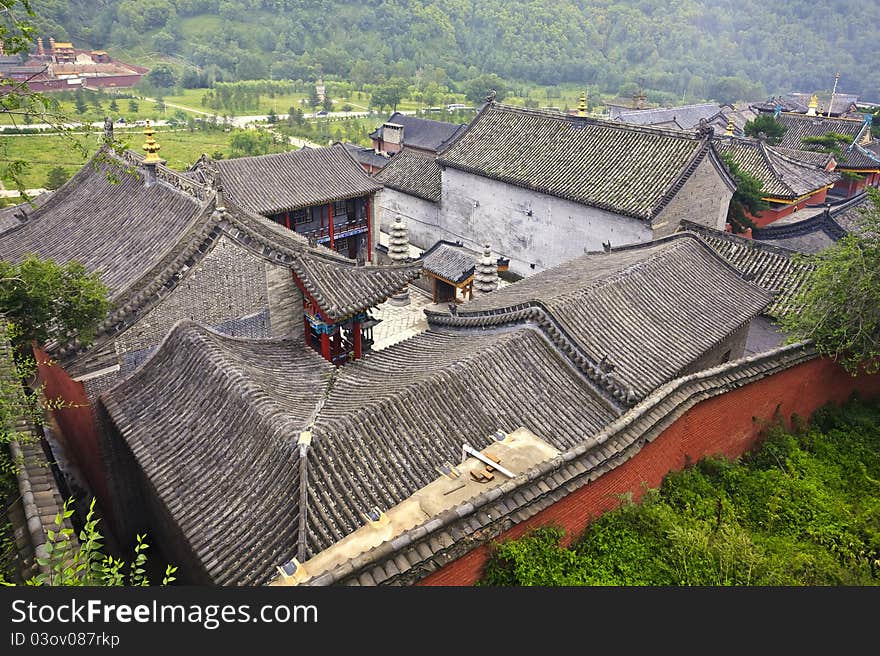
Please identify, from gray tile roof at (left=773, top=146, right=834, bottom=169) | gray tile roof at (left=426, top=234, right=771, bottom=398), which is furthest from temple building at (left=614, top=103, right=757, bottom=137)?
gray tile roof at (left=426, top=234, right=771, bottom=398)

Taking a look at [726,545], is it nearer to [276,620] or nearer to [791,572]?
[791,572]

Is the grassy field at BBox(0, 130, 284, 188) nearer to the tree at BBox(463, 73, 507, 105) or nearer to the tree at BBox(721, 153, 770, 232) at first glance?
the tree at BBox(463, 73, 507, 105)

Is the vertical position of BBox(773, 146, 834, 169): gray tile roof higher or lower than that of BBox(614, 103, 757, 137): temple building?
higher

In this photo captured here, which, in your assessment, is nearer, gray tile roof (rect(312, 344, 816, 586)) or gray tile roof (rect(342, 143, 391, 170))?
gray tile roof (rect(312, 344, 816, 586))

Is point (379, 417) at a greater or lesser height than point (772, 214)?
greater

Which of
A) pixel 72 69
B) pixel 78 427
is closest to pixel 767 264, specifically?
pixel 78 427

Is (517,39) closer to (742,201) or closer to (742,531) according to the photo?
(742,201)
